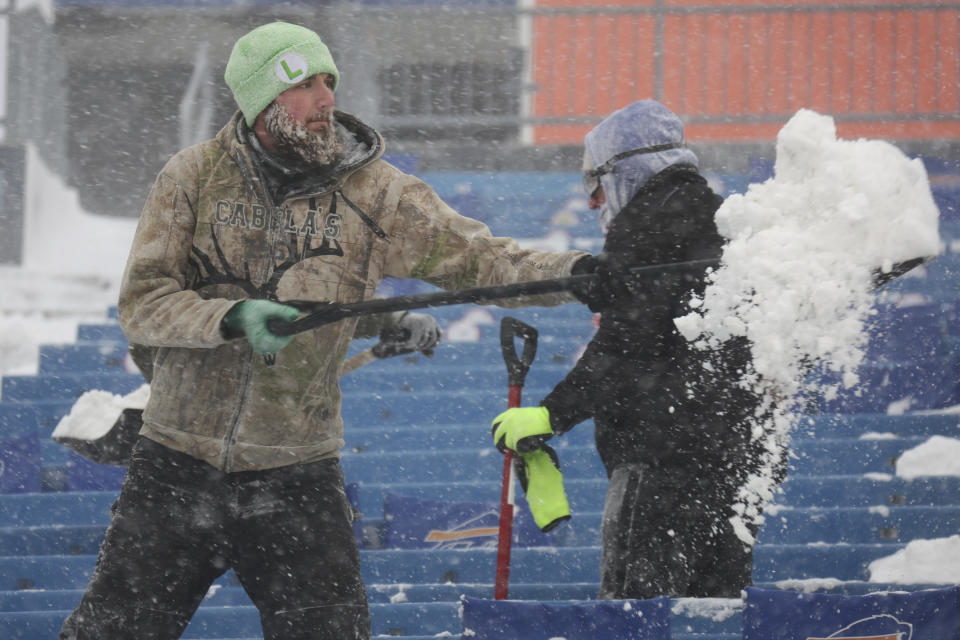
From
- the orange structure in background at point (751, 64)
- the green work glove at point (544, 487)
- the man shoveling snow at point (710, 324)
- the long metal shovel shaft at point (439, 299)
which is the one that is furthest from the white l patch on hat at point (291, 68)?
the orange structure in background at point (751, 64)

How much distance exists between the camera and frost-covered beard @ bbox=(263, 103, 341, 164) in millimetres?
2691

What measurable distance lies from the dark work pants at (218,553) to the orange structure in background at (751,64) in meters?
8.27

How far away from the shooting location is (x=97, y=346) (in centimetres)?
740

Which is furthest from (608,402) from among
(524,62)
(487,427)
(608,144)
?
(524,62)

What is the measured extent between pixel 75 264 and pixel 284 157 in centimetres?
983

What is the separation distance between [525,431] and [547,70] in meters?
8.31

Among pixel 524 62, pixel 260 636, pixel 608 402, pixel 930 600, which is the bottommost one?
pixel 260 636

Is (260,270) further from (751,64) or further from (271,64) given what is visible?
(751,64)

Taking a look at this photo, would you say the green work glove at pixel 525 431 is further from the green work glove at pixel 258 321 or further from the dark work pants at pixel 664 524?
the green work glove at pixel 258 321

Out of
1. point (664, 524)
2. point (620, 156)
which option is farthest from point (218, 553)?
point (620, 156)

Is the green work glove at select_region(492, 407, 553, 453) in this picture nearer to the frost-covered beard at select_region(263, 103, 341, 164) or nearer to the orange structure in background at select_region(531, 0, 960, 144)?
the frost-covered beard at select_region(263, 103, 341, 164)

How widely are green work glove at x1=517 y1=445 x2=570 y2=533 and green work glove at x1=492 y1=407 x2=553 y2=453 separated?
0.17 feet

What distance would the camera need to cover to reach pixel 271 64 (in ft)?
9.02

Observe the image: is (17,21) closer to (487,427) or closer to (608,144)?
(487,427)
